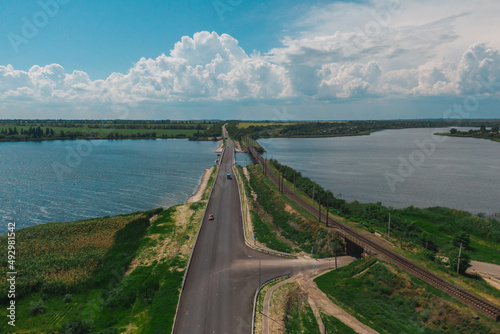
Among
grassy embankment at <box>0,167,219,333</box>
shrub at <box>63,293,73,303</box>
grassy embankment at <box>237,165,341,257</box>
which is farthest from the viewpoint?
grassy embankment at <box>237,165,341,257</box>

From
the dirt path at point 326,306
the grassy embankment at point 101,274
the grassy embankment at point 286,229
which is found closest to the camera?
the dirt path at point 326,306

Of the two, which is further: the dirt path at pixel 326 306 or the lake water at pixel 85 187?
the lake water at pixel 85 187

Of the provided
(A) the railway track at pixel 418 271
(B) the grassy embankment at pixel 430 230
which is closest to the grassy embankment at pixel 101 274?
(A) the railway track at pixel 418 271

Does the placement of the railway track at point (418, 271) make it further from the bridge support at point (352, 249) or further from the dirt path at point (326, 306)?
the dirt path at point (326, 306)

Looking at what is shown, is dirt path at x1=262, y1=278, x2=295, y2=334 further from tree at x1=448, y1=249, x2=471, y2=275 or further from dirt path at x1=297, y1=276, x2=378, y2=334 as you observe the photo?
tree at x1=448, y1=249, x2=471, y2=275

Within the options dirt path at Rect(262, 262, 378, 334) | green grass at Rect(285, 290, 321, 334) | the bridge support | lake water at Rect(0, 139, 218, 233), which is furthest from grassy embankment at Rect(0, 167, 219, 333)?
the bridge support

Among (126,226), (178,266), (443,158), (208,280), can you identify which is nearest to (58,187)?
(126,226)
